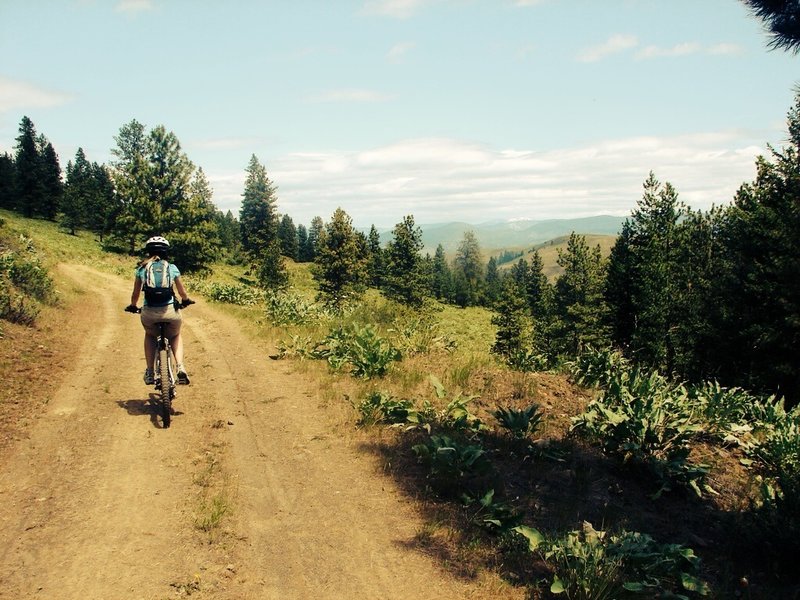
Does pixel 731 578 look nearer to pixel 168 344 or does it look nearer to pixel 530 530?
pixel 530 530

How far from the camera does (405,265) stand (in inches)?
1863

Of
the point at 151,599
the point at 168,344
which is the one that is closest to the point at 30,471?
the point at 168,344

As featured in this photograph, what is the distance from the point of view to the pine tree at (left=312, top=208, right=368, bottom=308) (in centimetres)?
4508

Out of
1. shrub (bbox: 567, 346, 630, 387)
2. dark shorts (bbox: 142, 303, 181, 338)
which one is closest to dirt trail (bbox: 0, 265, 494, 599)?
dark shorts (bbox: 142, 303, 181, 338)

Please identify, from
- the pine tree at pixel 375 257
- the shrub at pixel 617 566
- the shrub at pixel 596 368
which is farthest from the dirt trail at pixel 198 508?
the pine tree at pixel 375 257

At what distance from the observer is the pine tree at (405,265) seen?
46.4 metres

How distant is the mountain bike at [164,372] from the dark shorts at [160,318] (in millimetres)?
61

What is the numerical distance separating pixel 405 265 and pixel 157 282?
40492mm

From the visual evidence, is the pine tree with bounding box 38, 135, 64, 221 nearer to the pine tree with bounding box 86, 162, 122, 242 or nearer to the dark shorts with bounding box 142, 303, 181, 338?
the pine tree with bounding box 86, 162, 122, 242

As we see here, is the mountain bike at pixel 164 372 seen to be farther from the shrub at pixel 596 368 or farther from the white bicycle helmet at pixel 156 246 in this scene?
the shrub at pixel 596 368

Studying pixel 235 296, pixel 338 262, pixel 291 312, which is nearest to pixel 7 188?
pixel 338 262

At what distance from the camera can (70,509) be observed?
4824 millimetres

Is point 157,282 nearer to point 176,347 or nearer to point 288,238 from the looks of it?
point 176,347

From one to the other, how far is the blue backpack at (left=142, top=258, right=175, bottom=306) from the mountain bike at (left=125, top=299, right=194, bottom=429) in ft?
0.93
